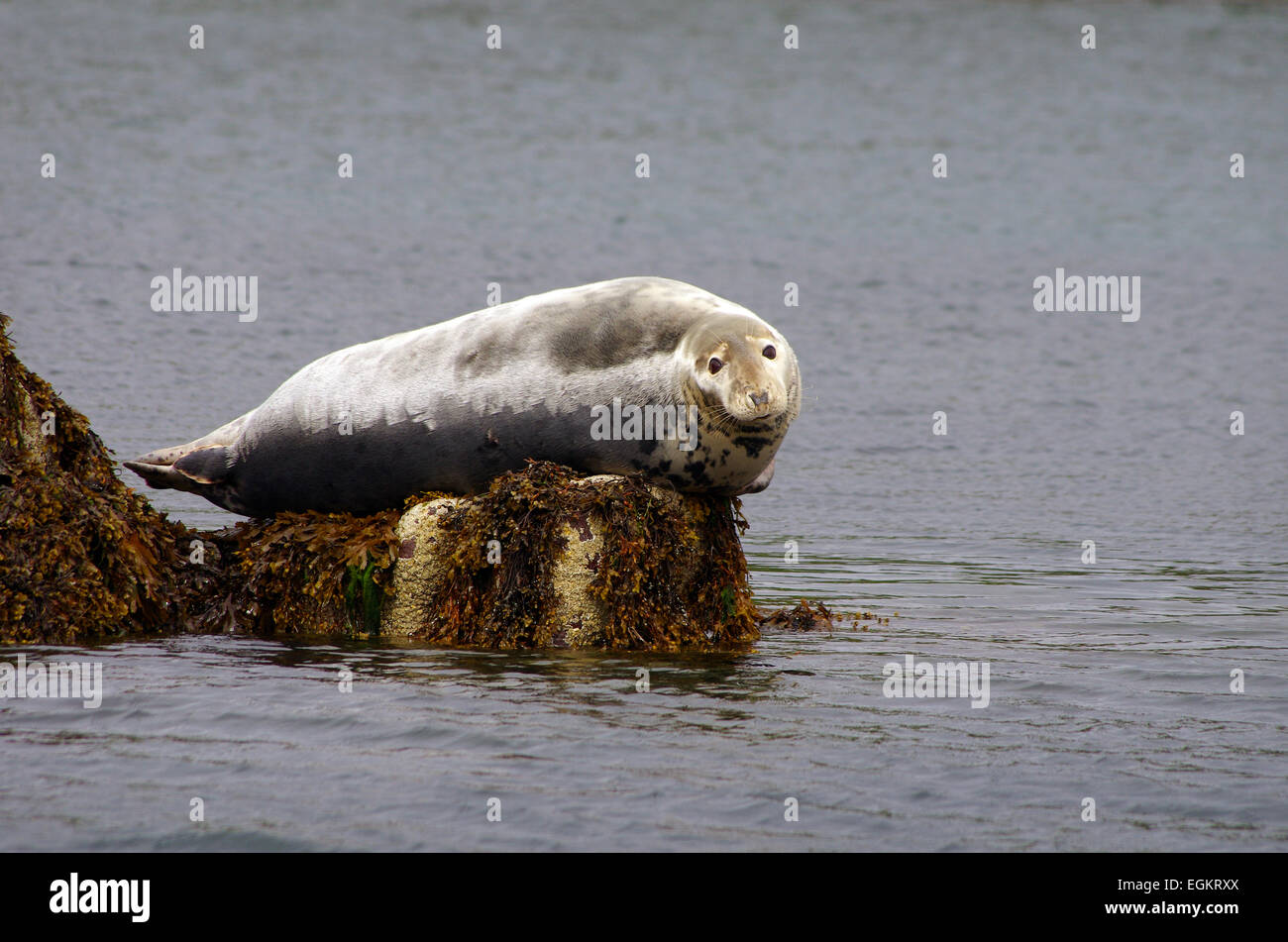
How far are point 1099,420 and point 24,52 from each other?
64.5 feet

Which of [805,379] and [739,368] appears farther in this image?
[805,379]

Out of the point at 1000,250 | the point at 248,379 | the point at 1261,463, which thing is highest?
the point at 1000,250

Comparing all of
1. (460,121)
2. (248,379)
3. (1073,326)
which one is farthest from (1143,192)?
(248,379)

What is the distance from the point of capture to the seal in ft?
24.6

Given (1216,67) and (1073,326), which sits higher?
(1216,67)

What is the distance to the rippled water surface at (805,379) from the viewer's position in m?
5.52

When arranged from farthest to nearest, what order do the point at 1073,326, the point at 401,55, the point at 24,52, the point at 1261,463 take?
the point at 401,55, the point at 24,52, the point at 1073,326, the point at 1261,463

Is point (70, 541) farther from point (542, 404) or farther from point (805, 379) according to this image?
point (805, 379)

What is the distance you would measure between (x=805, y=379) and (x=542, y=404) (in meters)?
11.1

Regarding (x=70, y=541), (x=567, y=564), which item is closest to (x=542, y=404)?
(x=567, y=564)

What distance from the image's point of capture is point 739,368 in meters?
7.28

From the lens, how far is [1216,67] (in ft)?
114

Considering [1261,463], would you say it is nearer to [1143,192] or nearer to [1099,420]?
[1099,420]

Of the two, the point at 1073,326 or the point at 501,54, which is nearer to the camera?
the point at 1073,326
